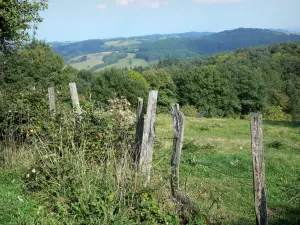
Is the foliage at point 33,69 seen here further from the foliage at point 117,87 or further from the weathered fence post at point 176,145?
the weathered fence post at point 176,145

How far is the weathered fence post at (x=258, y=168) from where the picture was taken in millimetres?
4703

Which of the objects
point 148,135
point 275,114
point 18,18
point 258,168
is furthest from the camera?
point 275,114

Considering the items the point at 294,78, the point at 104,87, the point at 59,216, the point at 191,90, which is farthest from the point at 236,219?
the point at 294,78

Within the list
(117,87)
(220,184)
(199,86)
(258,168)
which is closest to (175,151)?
(258,168)

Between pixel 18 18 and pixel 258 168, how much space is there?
13.3 m

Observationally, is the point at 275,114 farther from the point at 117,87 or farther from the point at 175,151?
the point at 175,151

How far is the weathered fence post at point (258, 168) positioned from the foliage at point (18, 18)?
1223 cm

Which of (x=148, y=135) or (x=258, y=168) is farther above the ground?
(x=148, y=135)

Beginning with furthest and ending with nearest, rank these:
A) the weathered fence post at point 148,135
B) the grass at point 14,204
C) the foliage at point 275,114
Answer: the foliage at point 275,114, the weathered fence post at point 148,135, the grass at point 14,204

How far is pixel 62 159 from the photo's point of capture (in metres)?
6.38

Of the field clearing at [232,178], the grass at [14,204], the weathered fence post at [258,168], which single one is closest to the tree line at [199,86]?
the field clearing at [232,178]

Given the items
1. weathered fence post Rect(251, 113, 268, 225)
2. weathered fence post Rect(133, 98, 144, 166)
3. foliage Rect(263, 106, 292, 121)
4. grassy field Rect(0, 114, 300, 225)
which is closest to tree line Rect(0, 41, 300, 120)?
foliage Rect(263, 106, 292, 121)

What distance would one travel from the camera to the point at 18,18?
565 inches

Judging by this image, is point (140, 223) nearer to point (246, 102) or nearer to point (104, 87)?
point (104, 87)
